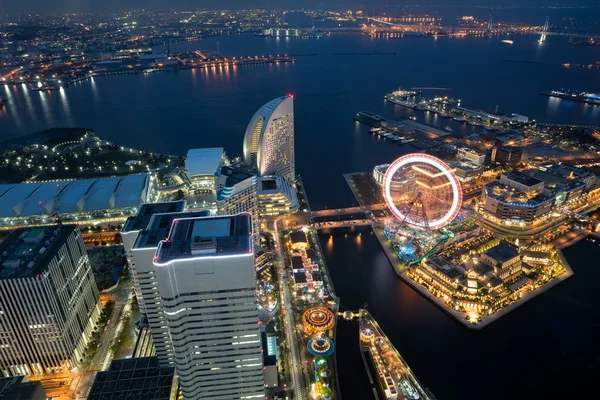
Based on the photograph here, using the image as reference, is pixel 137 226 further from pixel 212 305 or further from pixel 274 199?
pixel 274 199

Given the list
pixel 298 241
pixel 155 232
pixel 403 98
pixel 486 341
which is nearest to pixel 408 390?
pixel 486 341

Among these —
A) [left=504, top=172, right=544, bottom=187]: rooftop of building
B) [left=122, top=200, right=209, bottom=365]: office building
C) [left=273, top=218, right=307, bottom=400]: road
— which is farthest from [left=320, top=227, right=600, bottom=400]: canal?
[left=122, top=200, right=209, bottom=365]: office building

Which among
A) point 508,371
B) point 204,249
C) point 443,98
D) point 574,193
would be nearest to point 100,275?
point 204,249

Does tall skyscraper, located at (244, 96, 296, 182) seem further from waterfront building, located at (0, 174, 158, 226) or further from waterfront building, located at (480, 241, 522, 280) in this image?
waterfront building, located at (480, 241, 522, 280)

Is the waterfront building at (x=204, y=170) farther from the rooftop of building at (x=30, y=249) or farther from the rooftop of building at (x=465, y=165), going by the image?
the rooftop of building at (x=465, y=165)

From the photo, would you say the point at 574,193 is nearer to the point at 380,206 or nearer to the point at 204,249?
the point at 380,206

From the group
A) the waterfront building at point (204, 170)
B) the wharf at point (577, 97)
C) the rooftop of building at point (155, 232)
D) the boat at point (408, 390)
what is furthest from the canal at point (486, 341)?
the wharf at point (577, 97)
